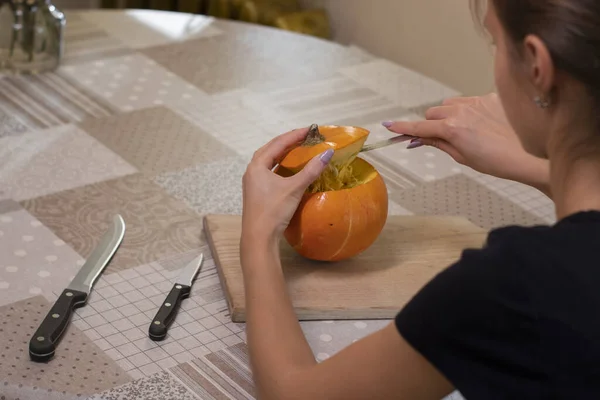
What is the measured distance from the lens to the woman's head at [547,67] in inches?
30.0

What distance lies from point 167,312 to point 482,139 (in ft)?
1.59

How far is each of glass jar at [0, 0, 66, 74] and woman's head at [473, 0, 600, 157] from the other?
3.73 ft

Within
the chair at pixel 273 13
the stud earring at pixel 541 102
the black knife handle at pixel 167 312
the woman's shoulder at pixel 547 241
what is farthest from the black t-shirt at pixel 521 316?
the chair at pixel 273 13

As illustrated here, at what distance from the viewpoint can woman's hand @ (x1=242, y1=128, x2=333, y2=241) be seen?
1.11 m

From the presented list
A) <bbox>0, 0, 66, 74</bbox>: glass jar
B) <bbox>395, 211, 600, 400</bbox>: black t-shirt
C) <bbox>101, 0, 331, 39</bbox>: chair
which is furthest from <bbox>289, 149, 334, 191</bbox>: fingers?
<bbox>101, 0, 331, 39</bbox>: chair

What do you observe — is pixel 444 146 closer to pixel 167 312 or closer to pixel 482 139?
pixel 482 139

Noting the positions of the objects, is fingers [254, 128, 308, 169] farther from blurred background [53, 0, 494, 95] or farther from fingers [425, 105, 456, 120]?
blurred background [53, 0, 494, 95]

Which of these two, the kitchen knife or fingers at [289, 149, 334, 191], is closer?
the kitchen knife

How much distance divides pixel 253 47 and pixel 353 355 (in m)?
1.28

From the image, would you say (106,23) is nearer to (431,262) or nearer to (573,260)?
(431,262)

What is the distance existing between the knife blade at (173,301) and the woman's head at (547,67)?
459 mm

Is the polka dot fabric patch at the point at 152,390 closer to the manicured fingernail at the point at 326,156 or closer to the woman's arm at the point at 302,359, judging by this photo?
the woman's arm at the point at 302,359

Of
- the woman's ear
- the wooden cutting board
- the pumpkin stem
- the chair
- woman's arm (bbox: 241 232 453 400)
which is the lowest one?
the chair

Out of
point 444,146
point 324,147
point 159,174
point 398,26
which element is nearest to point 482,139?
A: point 444,146
